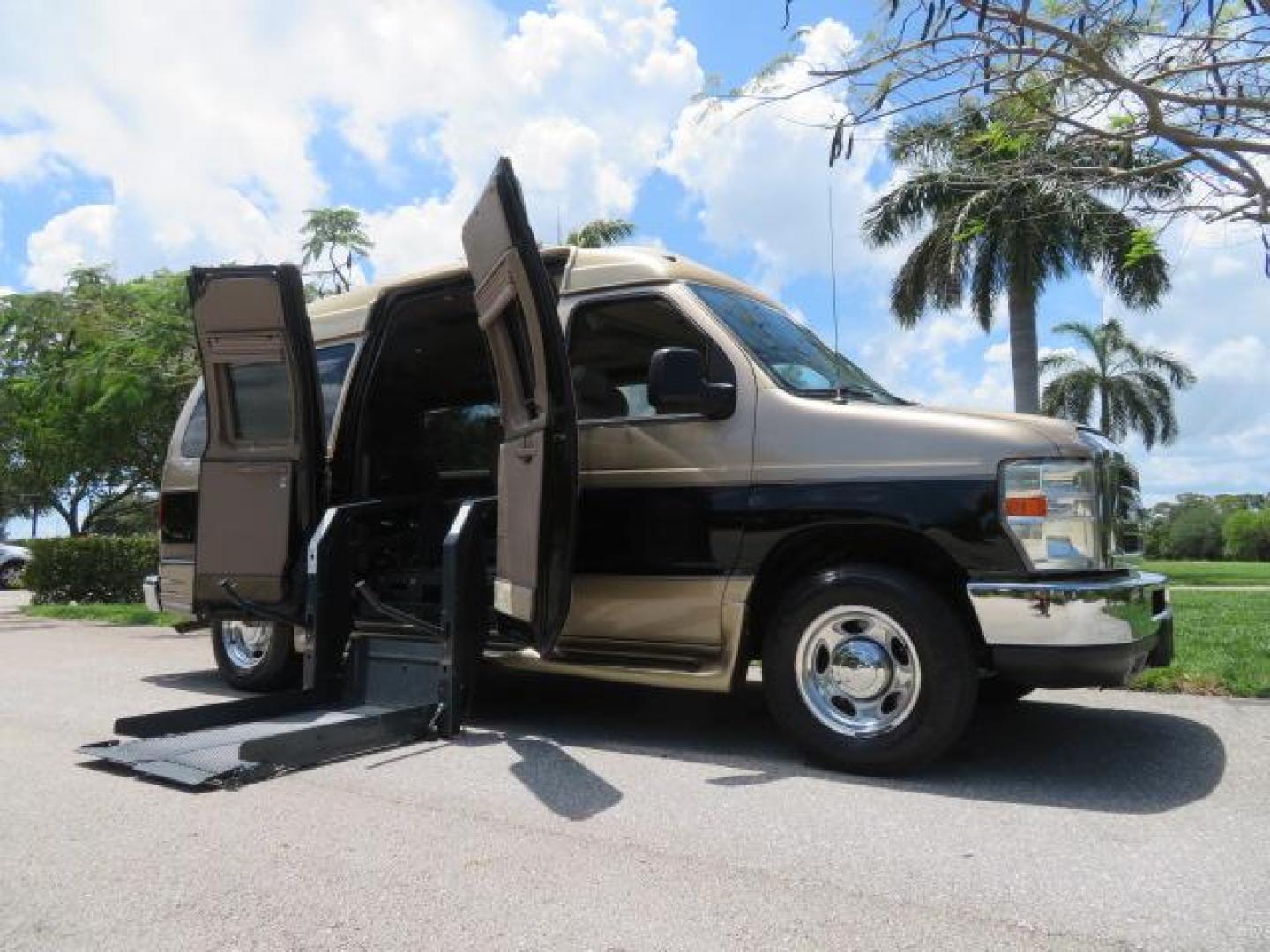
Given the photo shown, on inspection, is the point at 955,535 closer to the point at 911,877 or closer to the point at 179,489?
the point at 911,877

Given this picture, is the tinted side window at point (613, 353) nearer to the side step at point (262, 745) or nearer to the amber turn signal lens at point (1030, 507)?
the side step at point (262, 745)

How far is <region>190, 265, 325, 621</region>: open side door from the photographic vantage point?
6.12m

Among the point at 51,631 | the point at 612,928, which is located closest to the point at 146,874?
the point at 612,928

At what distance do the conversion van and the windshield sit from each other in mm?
27

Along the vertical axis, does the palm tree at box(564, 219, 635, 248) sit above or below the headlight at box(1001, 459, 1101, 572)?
above

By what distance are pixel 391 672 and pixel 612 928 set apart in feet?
9.80

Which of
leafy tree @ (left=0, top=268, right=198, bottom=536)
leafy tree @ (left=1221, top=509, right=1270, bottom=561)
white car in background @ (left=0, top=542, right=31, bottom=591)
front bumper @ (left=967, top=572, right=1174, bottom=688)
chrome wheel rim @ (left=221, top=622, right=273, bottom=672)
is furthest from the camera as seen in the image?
leafy tree @ (left=1221, top=509, right=1270, bottom=561)

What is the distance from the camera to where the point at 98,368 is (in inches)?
584

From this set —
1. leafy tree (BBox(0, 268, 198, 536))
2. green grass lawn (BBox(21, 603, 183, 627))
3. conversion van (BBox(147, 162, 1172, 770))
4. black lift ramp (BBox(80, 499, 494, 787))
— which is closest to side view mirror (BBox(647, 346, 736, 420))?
conversion van (BBox(147, 162, 1172, 770))

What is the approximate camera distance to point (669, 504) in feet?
16.7

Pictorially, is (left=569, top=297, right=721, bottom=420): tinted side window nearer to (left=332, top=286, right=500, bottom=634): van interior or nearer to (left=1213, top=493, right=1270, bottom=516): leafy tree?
(left=332, top=286, right=500, bottom=634): van interior

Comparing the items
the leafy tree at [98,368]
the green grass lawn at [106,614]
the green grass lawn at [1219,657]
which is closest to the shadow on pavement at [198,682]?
the green grass lawn at [106,614]

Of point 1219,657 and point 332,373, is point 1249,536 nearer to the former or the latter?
point 1219,657

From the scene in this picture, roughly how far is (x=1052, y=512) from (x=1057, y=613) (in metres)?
0.40
